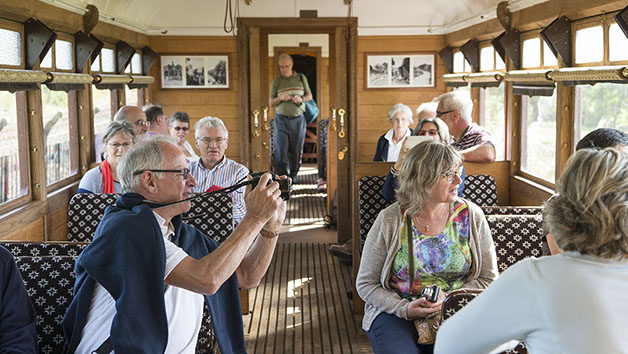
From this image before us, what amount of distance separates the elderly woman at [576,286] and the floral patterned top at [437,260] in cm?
125

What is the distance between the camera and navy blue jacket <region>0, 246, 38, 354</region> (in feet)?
6.50

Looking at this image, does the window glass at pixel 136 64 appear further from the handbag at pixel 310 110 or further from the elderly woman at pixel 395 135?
the handbag at pixel 310 110

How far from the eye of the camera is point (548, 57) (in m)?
4.58

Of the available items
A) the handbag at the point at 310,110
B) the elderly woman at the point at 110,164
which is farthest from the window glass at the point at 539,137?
the handbag at the point at 310,110

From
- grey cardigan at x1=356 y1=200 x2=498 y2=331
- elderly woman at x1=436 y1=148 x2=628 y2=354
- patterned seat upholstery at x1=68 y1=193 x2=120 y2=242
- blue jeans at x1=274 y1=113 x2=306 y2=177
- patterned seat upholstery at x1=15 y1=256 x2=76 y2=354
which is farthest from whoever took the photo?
blue jeans at x1=274 y1=113 x2=306 y2=177

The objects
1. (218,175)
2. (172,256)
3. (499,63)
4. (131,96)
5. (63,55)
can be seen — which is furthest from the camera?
(131,96)

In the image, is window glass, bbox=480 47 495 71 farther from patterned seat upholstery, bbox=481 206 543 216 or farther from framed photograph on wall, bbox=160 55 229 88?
framed photograph on wall, bbox=160 55 229 88

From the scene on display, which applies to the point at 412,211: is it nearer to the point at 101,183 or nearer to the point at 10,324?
the point at 10,324

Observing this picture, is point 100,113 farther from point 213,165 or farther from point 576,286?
point 576,286

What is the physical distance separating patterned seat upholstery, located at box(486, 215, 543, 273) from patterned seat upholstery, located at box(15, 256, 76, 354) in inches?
74.6

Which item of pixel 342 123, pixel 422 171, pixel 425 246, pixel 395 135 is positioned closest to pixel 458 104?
Answer: pixel 395 135

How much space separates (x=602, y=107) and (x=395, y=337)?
2145 millimetres

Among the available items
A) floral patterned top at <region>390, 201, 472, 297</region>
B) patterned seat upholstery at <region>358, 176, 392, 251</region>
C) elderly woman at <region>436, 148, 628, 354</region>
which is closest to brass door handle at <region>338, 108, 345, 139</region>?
patterned seat upholstery at <region>358, 176, 392, 251</region>

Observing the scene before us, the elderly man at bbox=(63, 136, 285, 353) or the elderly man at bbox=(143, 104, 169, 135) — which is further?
the elderly man at bbox=(143, 104, 169, 135)
